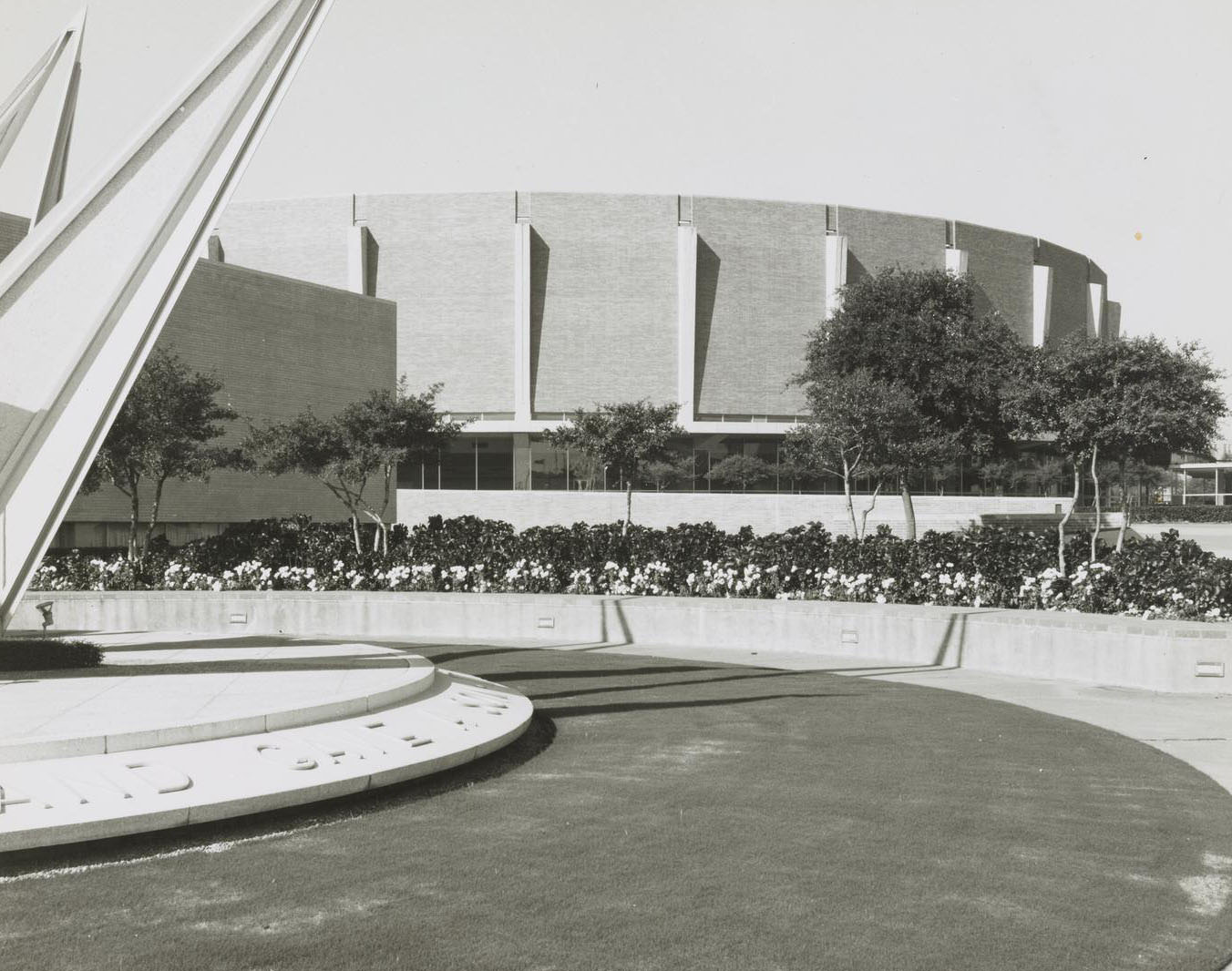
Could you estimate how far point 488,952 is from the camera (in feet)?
15.9

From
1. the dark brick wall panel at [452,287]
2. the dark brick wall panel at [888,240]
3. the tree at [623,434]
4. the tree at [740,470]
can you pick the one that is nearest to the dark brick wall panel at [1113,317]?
the dark brick wall panel at [888,240]

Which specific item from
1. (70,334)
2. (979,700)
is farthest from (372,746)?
(979,700)

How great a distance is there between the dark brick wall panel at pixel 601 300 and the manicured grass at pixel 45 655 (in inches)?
2023

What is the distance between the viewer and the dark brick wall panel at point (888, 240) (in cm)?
6506

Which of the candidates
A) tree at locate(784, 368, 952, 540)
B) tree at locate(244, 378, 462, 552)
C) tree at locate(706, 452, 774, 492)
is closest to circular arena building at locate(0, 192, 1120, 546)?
tree at locate(706, 452, 774, 492)

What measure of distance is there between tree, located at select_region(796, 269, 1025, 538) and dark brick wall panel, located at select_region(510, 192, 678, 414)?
71.5 ft

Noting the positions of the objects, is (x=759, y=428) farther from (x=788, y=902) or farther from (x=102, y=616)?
(x=788, y=902)

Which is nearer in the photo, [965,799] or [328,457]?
[965,799]

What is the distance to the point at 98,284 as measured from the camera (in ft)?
31.2

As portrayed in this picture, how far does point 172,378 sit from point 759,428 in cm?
4245

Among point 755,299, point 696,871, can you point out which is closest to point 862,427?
point 696,871

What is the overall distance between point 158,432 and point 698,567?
411 inches

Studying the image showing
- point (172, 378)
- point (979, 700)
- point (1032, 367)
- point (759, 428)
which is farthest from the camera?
point (759, 428)

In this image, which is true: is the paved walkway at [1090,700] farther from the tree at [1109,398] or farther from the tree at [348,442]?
the tree at [348,442]
